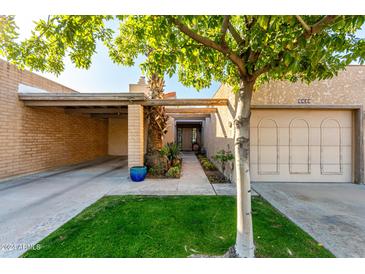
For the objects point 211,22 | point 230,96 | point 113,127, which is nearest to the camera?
point 211,22

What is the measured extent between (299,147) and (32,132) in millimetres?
11870

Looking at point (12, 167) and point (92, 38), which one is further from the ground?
point (92, 38)

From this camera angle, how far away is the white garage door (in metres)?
6.14

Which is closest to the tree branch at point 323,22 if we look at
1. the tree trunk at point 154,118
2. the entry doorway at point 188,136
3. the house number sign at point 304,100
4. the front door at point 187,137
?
the house number sign at point 304,100

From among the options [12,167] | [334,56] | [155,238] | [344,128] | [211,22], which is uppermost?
[211,22]

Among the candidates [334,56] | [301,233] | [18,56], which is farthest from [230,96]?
[18,56]

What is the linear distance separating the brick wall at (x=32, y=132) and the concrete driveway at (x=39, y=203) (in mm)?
1043

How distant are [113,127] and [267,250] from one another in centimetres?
1554

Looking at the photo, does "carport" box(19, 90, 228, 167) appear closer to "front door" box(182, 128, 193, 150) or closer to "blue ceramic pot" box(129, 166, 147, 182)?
"blue ceramic pot" box(129, 166, 147, 182)

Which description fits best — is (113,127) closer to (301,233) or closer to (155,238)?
(155,238)

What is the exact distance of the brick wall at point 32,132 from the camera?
6539 mm

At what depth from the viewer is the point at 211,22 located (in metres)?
2.31

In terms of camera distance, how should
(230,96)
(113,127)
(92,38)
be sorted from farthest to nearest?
(113,127), (230,96), (92,38)

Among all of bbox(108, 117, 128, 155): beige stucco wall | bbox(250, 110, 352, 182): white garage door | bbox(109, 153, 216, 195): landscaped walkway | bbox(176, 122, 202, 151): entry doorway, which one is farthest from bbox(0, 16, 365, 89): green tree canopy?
bbox(176, 122, 202, 151): entry doorway
